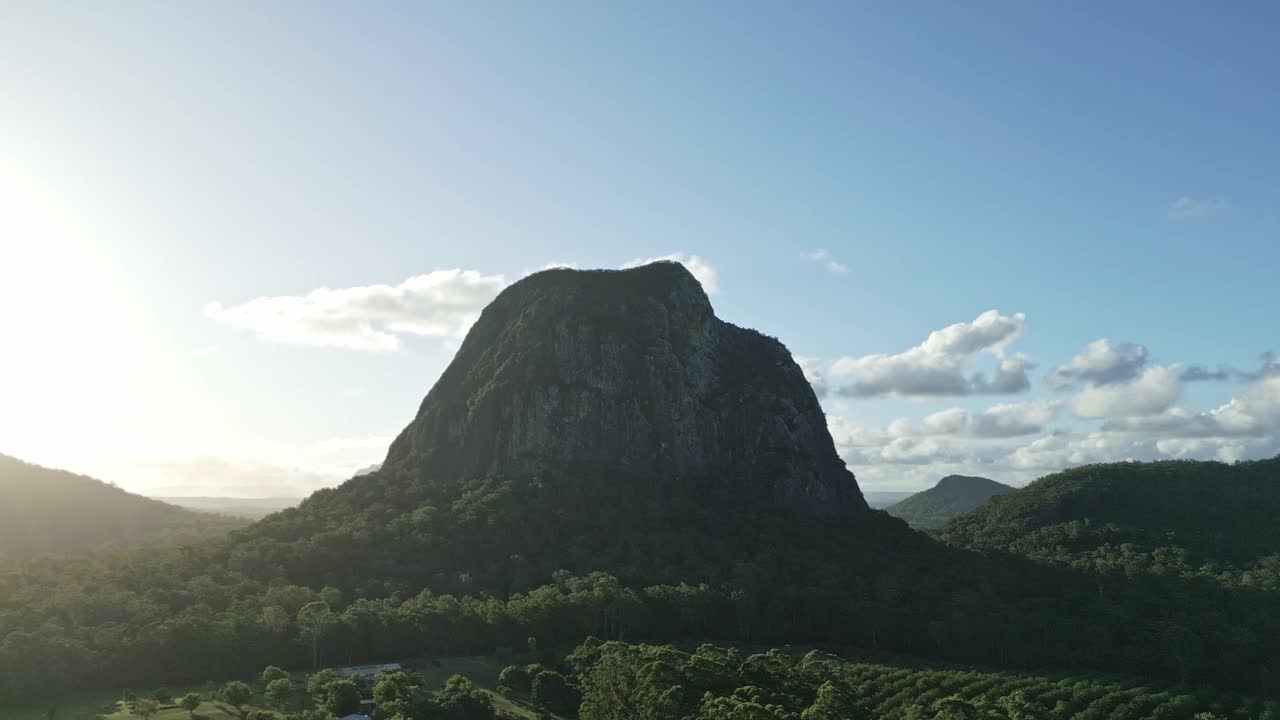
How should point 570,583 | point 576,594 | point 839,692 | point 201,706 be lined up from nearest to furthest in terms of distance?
point 839,692 → point 201,706 → point 576,594 → point 570,583

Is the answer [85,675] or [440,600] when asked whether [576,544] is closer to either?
[440,600]

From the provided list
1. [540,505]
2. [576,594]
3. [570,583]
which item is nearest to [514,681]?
[576,594]

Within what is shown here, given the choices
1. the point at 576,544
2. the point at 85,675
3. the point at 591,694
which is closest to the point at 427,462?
the point at 576,544

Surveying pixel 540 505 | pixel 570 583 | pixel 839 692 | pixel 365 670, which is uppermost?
pixel 540 505

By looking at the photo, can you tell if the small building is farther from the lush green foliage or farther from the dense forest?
the lush green foliage

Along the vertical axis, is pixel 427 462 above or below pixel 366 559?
above

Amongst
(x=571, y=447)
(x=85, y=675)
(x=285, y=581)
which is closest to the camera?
(x=85, y=675)

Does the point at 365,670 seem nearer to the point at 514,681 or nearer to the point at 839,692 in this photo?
the point at 514,681
